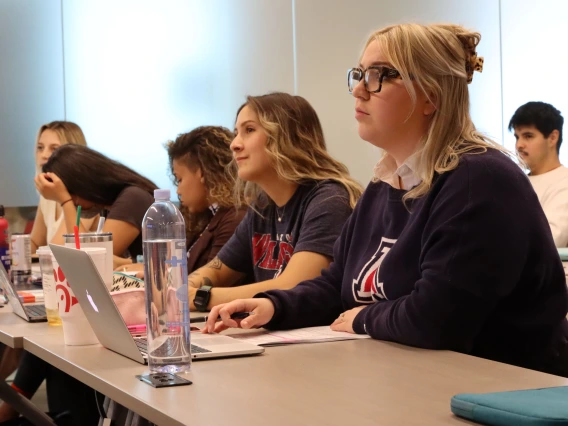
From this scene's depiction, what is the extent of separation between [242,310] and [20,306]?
0.59 metres

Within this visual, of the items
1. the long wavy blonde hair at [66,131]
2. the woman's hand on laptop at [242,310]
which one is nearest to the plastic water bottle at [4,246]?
the woman's hand on laptop at [242,310]

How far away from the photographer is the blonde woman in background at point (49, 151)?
13.0 feet

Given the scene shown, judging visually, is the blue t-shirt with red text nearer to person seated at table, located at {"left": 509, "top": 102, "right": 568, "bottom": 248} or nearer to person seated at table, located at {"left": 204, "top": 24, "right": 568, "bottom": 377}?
person seated at table, located at {"left": 204, "top": 24, "right": 568, "bottom": 377}

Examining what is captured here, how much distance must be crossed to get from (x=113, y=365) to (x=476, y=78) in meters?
3.44

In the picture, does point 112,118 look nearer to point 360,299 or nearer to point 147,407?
point 360,299

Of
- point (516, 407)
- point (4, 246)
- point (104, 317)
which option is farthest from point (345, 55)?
point (516, 407)

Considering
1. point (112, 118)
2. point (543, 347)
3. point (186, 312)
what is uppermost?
point (112, 118)

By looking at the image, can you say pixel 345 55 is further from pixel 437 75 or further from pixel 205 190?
pixel 437 75

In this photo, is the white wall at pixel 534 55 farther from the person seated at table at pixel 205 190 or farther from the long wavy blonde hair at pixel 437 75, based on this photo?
the long wavy blonde hair at pixel 437 75

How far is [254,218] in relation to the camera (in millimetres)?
2369

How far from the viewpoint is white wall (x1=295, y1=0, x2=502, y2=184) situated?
14.0 feet

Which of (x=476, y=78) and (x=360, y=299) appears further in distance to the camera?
(x=476, y=78)

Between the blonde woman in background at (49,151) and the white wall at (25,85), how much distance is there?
0.81 ft

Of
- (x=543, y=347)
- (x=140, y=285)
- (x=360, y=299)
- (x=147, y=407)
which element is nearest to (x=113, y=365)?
(x=147, y=407)
